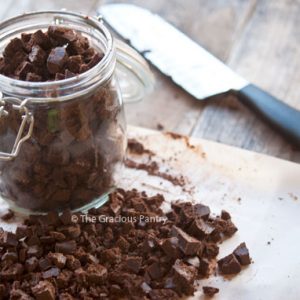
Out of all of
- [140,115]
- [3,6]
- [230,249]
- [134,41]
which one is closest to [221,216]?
[230,249]

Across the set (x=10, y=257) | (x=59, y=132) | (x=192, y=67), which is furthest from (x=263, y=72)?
(x=10, y=257)

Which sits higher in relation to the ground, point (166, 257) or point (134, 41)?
point (134, 41)

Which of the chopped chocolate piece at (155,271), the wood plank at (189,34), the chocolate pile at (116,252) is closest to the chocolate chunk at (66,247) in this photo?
the chocolate pile at (116,252)

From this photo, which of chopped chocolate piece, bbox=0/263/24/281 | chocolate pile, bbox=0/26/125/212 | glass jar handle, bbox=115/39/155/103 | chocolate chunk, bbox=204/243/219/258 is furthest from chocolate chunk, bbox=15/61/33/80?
chocolate chunk, bbox=204/243/219/258

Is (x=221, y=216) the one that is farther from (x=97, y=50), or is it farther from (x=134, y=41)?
(x=134, y=41)

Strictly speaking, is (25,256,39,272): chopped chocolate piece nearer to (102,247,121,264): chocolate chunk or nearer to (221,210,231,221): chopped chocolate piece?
(102,247,121,264): chocolate chunk

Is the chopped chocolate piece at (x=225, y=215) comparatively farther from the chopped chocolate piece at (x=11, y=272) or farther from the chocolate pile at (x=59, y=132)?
the chopped chocolate piece at (x=11, y=272)

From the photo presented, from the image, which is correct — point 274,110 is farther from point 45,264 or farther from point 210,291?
point 45,264
